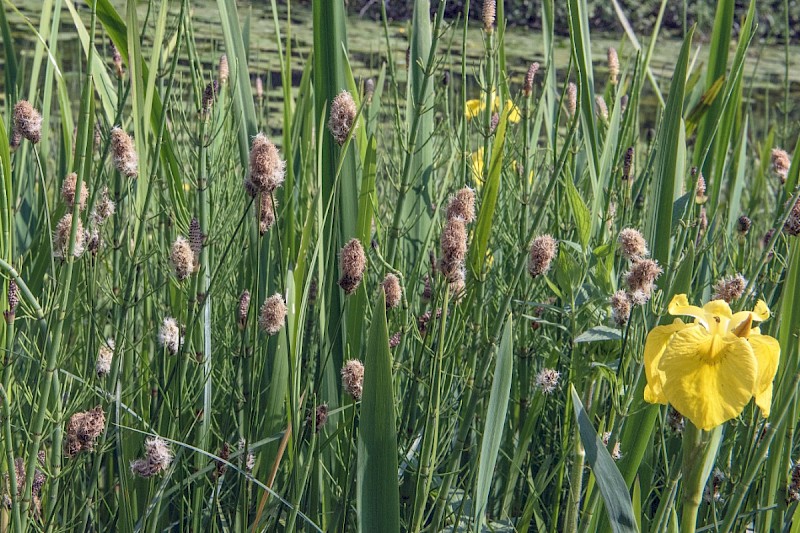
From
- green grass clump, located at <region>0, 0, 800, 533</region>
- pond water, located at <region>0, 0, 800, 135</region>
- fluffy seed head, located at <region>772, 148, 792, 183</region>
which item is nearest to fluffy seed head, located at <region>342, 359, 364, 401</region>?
green grass clump, located at <region>0, 0, 800, 533</region>

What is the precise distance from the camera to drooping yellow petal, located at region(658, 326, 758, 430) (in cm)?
66

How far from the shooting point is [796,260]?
3.01ft

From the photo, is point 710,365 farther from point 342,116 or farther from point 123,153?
point 123,153

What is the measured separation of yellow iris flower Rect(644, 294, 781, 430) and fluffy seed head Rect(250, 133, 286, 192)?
336mm

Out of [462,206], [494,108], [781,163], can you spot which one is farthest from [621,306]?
[494,108]

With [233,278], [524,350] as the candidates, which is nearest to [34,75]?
[233,278]

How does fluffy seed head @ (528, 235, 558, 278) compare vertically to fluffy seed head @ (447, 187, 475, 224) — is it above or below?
below

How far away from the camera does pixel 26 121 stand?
85cm

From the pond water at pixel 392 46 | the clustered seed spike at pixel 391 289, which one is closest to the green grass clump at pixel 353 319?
the clustered seed spike at pixel 391 289

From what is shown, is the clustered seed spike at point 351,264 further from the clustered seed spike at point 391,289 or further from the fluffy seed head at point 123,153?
the fluffy seed head at point 123,153

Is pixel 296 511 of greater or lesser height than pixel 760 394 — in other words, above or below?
below

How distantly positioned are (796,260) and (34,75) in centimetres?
115

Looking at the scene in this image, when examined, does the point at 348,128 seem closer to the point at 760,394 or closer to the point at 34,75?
the point at 760,394

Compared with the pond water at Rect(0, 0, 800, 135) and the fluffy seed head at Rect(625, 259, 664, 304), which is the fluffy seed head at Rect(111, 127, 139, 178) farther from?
the pond water at Rect(0, 0, 800, 135)
